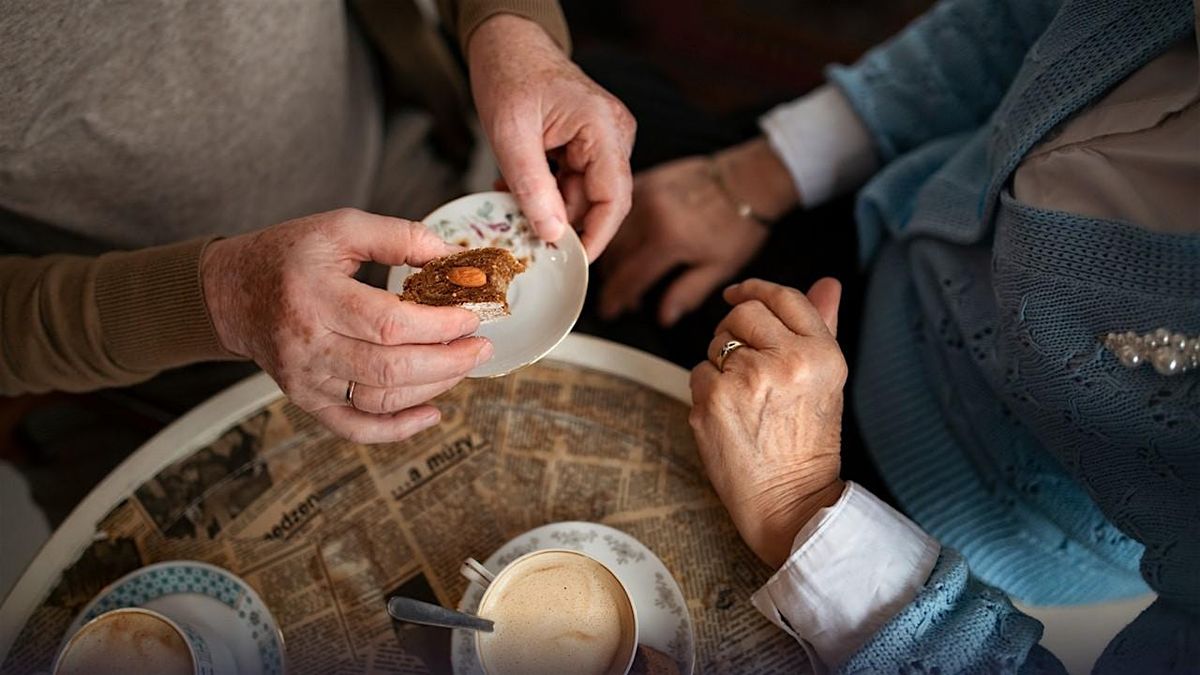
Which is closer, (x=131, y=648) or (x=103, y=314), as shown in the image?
(x=131, y=648)

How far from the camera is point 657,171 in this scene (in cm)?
137

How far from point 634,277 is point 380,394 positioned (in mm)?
601

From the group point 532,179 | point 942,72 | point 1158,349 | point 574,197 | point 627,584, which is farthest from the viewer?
point 942,72

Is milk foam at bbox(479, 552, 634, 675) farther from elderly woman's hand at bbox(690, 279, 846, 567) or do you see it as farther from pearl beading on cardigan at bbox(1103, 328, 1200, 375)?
pearl beading on cardigan at bbox(1103, 328, 1200, 375)

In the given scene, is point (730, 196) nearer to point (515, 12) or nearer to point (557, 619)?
point (515, 12)

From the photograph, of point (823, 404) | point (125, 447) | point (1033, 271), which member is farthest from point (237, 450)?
point (1033, 271)

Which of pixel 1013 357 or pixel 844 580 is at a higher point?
pixel 1013 357

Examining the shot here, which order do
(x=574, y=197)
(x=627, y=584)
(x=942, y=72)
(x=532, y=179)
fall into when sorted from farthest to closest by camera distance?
(x=942, y=72)
(x=574, y=197)
(x=532, y=179)
(x=627, y=584)

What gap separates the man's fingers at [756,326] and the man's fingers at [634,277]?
0.40 metres

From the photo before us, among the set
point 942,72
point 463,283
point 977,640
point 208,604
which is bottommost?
point 208,604

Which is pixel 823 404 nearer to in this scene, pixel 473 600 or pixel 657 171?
pixel 473 600

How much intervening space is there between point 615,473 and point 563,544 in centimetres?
11

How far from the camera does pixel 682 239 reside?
1.33 metres

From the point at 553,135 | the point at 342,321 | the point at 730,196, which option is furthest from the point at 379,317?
the point at 730,196
